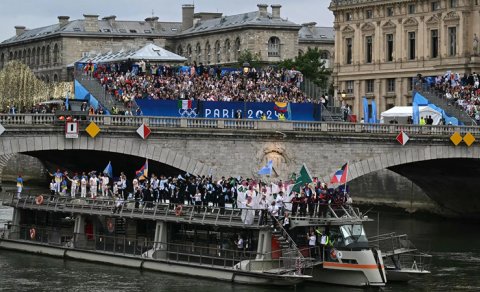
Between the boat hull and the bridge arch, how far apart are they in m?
4.60

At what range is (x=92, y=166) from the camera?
90.4 metres

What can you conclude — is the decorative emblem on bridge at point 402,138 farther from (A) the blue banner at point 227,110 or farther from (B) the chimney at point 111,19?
(B) the chimney at point 111,19

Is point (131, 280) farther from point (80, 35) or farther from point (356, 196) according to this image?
point (80, 35)

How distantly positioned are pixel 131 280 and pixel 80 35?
11287 centimetres

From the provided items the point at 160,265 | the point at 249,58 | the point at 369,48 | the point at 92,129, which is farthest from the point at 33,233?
the point at 249,58

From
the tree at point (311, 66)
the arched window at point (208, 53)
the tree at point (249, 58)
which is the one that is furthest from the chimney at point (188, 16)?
the tree at point (311, 66)

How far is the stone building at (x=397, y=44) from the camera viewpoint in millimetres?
120375

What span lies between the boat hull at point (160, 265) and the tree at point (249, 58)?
8210 cm

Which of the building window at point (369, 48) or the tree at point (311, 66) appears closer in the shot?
the building window at point (369, 48)

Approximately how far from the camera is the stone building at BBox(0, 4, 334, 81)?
170 meters

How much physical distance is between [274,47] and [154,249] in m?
99.5

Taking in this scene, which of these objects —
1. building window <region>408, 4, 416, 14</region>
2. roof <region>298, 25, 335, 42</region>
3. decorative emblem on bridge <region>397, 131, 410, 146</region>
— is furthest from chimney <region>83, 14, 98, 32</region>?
decorative emblem on bridge <region>397, 131, 410, 146</region>

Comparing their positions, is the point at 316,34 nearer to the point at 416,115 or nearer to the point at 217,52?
the point at 217,52

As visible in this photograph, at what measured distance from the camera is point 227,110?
89938mm
